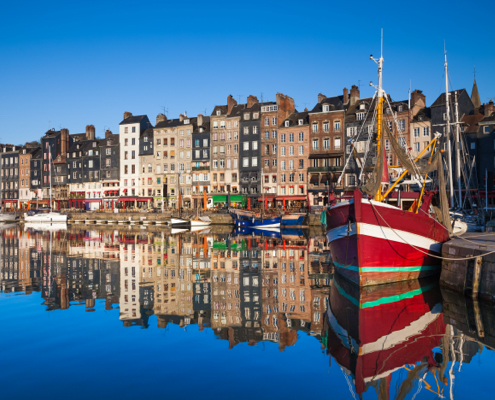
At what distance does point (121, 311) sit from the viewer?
14742 mm

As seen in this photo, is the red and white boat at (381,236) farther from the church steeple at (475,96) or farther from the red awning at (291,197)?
the church steeple at (475,96)

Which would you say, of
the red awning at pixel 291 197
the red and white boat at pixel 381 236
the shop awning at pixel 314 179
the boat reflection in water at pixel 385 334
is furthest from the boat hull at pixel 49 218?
the boat reflection in water at pixel 385 334

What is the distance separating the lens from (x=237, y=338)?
1171cm

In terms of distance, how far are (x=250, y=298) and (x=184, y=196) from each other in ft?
223

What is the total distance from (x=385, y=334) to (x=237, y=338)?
393 centimetres

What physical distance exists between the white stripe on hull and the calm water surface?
5.92 ft

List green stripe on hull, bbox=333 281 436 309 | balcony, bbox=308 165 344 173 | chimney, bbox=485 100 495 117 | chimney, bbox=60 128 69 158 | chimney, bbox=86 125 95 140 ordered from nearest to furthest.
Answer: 1. green stripe on hull, bbox=333 281 436 309
2. chimney, bbox=485 100 495 117
3. balcony, bbox=308 165 344 173
4. chimney, bbox=86 125 95 140
5. chimney, bbox=60 128 69 158

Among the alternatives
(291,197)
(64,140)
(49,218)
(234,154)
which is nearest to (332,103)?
(291,197)

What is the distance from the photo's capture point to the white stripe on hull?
681 inches

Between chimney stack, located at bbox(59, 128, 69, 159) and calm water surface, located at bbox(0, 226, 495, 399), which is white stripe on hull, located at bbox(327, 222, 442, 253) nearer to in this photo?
calm water surface, located at bbox(0, 226, 495, 399)

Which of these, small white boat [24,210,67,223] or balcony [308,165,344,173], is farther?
small white boat [24,210,67,223]

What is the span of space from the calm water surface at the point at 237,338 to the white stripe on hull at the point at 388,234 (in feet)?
5.92

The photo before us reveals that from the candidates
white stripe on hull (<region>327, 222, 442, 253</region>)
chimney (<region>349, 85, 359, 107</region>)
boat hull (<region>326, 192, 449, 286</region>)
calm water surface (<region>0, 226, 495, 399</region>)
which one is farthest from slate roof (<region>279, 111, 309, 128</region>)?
boat hull (<region>326, 192, 449, 286</region>)

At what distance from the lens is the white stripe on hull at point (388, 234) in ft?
56.7
